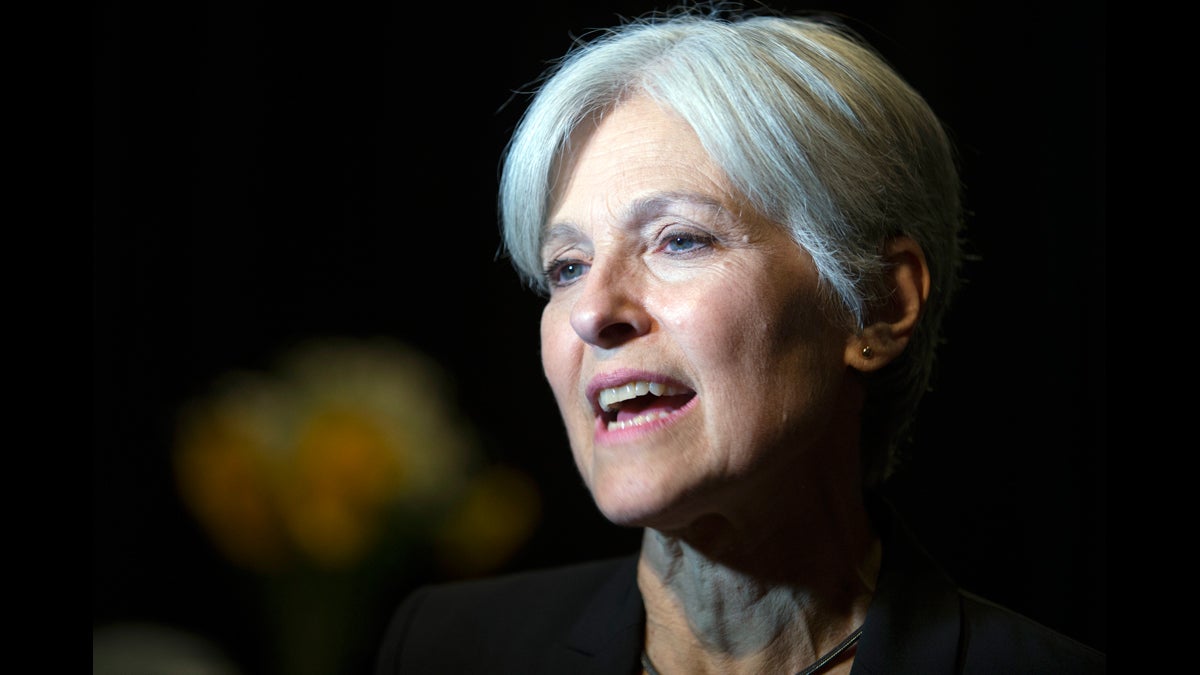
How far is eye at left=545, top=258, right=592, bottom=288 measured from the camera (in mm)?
1355

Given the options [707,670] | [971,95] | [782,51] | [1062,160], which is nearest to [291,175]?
[782,51]

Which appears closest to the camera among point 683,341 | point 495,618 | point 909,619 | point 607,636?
point 683,341

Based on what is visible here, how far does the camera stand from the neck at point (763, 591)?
1.29 meters

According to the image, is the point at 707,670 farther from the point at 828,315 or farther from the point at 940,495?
the point at 940,495

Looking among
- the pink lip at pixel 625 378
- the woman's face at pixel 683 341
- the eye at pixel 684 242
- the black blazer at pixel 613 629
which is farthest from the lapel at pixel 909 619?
the eye at pixel 684 242

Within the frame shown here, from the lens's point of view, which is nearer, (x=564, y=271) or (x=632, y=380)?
(x=632, y=380)

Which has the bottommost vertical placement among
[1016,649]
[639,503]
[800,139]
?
[1016,649]

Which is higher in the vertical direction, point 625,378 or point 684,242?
point 684,242

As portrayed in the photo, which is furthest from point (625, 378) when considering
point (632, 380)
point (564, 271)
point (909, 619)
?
point (909, 619)

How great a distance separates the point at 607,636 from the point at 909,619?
404 mm

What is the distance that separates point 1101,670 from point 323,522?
1.11 metres

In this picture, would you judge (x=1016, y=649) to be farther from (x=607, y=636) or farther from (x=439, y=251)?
(x=439, y=251)

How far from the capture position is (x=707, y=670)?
4.34 feet

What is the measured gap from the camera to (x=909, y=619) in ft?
4.23
